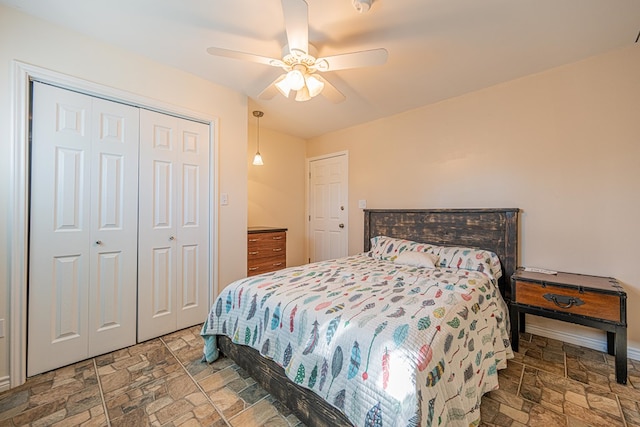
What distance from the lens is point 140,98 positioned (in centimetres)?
215

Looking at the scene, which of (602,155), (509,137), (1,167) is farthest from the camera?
(509,137)

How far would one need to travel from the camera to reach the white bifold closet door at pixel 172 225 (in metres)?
2.23

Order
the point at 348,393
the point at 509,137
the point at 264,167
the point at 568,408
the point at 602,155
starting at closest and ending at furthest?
the point at 348,393 < the point at 568,408 < the point at 602,155 < the point at 509,137 < the point at 264,167

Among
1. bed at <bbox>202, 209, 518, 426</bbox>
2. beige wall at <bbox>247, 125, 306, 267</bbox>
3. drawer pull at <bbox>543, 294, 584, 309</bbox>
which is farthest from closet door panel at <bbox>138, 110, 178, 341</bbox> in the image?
drawer pull at <bbox>543, 294, 584, 309</bbox>

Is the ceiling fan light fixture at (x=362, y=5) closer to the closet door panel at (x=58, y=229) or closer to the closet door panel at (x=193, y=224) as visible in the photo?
the closet door panel at (x=193, y=224)

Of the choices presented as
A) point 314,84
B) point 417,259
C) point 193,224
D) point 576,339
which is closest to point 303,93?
point 314,84

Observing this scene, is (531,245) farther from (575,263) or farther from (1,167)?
(1,167)

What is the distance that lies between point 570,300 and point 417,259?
1.09m

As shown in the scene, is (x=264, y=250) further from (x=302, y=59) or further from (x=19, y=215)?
(x=302, y=59)

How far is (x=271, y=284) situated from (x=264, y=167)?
253cm

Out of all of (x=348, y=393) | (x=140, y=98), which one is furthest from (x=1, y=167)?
(x=348, y=393)

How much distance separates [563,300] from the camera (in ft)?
6.21

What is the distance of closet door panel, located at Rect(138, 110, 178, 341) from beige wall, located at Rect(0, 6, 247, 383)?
28cm

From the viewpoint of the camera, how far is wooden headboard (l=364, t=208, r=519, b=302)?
7.89 feet
